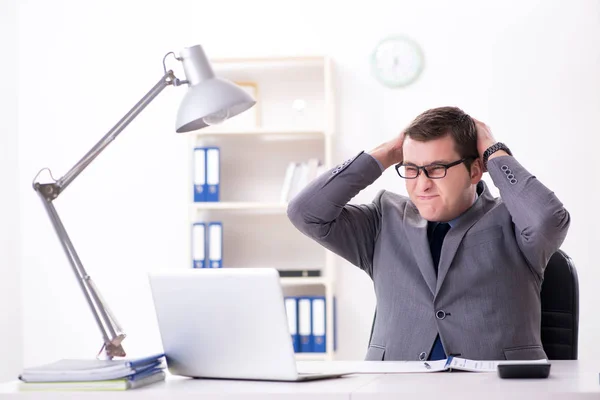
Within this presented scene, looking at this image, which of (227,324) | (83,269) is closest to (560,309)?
(227,324)

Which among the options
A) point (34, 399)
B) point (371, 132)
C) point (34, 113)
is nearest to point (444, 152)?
point (34, 399)

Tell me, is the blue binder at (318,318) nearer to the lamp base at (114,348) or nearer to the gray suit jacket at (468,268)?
the gray suit jacket at (468,268)

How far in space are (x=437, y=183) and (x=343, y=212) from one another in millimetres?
324

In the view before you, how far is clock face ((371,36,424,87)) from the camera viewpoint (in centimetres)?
407

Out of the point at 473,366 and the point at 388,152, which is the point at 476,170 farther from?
the point at 473,366

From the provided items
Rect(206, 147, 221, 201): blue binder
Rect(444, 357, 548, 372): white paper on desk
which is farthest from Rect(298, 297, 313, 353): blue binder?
Rect(444, 357, 548, 372): white paper on desk

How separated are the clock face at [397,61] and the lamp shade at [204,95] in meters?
2.47

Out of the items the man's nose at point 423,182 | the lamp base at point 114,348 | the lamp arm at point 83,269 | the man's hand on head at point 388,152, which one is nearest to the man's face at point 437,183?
the man's nose at point 423,182

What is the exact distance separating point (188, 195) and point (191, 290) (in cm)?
243

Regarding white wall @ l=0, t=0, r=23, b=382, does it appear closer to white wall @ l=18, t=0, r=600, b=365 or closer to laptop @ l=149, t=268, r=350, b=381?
white wall @ l=18, t=0, r=600, b=365

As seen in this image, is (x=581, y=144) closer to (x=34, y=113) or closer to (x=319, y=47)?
(x=319, y=47)

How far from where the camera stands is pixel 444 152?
2066mm

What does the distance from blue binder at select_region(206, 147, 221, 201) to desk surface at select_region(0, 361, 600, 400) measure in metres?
2.31

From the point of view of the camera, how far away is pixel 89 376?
150cm
